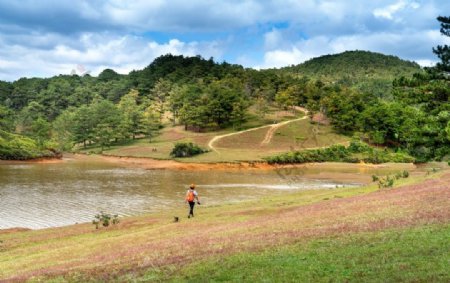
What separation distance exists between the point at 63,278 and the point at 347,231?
41.9 feet

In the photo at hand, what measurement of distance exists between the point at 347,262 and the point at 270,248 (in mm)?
4632

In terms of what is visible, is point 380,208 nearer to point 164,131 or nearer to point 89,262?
point 89,262

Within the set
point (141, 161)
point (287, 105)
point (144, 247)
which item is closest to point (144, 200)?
point (144, 247)

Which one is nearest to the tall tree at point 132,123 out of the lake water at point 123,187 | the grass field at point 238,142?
the grass field at point 238,142

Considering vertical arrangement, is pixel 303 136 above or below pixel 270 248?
above

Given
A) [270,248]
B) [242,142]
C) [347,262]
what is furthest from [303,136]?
[347,262]

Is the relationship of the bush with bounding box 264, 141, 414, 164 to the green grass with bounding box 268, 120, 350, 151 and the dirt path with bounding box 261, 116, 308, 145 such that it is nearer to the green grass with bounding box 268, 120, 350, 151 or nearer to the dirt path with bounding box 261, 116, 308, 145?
the green grass with bounding box 268, 120, 350, 151

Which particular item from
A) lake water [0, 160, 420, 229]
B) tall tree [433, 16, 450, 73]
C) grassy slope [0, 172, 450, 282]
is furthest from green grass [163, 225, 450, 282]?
lake water [0, 160, 420, 229]

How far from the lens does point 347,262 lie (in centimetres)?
1698

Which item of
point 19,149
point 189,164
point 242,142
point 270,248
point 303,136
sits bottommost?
point 270,248

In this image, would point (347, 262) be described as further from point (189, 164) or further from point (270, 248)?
point (189, 164)

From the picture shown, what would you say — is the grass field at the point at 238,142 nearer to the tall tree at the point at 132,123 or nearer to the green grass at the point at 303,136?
the green grass at the point at 303,136

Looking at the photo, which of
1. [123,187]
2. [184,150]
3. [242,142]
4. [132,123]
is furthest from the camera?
[132,123]

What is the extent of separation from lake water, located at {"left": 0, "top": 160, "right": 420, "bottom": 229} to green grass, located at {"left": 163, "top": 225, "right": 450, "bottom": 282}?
28.9 meters
